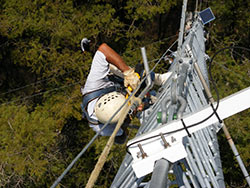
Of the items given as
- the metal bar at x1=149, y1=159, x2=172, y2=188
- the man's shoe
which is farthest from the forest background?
the metal bar at x1=149, y1=159, x2=172, y2=188

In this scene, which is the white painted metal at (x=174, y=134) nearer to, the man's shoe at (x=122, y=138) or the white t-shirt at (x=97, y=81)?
the white t-shirt at (x=97, y=81)

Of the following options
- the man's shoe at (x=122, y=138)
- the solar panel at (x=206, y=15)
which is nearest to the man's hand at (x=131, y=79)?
the man's shoe at (x=122, y=138)

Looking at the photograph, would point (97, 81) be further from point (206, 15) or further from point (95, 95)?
point (206, 15)

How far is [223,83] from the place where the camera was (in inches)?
413

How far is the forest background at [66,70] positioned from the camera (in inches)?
376

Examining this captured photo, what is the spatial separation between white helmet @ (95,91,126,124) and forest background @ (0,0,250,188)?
5.77 meters

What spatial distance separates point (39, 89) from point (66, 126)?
5.34ft

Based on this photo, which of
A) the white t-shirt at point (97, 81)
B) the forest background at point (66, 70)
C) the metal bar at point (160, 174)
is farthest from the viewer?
the forest background at point (66, 70)

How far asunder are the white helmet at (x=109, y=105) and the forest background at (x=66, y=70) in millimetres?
5768

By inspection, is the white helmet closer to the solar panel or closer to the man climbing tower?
the man climbing tower

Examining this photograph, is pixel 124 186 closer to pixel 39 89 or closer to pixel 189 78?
pixel 189 78

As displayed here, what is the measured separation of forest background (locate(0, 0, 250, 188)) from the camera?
9555 millimetres

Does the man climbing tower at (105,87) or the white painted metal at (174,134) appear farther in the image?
the man climbing tower at (105,87)

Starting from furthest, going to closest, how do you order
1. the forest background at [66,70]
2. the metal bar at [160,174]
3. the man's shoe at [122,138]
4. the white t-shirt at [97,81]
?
the forest background at [66,70] → the man's shoe at [122,138] → the white t-shirt at [97,81] → the metal bar at [160,174]
